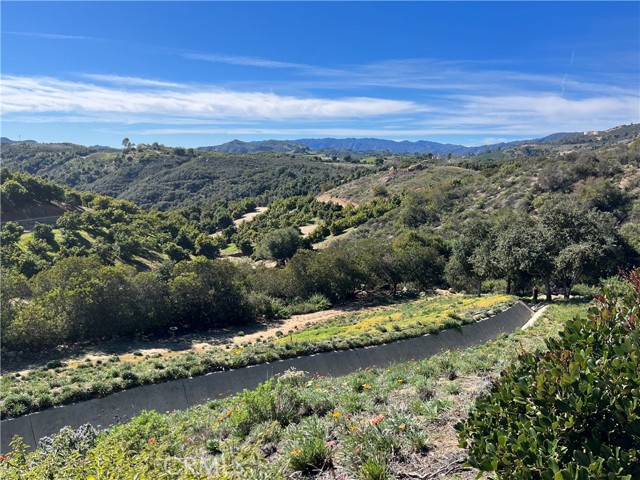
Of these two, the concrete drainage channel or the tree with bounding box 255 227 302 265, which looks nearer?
the concrete drainage channel

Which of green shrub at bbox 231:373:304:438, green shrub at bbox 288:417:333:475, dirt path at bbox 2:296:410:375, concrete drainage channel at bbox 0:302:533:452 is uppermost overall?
green shrub at bbox 288:417:333:475

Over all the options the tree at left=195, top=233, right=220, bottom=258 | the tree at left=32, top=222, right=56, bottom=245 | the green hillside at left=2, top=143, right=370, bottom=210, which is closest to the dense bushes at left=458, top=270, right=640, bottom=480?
the tree at left=32, top=222, right=56, bottom=245

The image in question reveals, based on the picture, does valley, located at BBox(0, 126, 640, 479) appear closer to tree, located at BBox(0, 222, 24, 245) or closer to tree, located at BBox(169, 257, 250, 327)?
tree, located at BBox(169, 257, 250, 327)

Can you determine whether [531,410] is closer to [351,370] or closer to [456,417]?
[456,417]

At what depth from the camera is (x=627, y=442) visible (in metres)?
3.07

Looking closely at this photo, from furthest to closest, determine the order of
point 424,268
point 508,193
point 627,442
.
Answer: point 508,193
point 424,268
point 627,442

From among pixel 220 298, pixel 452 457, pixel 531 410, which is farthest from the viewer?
pixel 220 298

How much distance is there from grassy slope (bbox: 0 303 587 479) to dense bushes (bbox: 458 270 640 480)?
1440mm

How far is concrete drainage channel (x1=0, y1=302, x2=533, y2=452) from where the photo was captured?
12867 mm

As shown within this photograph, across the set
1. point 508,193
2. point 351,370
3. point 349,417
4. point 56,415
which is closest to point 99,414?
point 56,415

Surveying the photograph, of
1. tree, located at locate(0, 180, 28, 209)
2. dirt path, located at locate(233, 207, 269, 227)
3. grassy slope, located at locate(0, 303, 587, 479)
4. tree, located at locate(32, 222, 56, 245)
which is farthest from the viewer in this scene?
dirt path, located at locate(233, 207, 269, 227)

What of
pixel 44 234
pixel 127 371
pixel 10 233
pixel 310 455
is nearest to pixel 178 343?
pixel 127 371

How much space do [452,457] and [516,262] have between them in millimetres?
23831

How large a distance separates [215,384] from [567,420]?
14305mm
